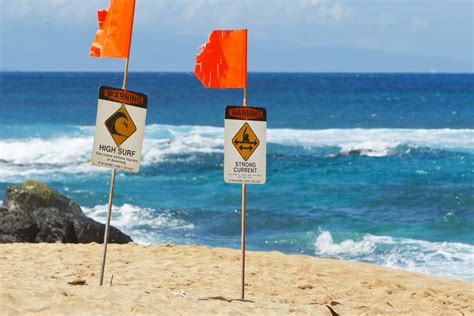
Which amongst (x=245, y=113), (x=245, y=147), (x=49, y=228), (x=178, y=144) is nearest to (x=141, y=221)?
(x=49, y=228)

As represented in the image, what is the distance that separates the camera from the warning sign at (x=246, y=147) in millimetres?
7664

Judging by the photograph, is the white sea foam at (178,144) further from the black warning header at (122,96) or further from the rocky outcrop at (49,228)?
the black warning header at (122,96)

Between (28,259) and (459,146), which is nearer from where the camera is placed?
(28,259)

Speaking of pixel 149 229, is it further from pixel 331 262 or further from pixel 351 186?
pixel 351 186

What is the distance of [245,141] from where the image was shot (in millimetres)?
7719

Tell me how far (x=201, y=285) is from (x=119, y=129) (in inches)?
90.6

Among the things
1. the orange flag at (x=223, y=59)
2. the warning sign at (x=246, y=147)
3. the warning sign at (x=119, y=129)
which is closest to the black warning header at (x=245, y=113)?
the warning sign at (x=246, y=147)

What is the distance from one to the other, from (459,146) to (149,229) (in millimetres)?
18786

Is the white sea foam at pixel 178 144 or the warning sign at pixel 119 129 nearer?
the warning sign at pixel 119 129

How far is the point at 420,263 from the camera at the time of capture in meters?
13.7

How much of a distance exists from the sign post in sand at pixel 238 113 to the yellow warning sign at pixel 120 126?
80 centimetres

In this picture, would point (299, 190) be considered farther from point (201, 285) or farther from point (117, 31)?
point (117, 31)

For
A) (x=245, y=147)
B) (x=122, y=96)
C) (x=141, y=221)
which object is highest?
(x=141, y=221)

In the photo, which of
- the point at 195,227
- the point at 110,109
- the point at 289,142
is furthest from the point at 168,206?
the point at 289,142
